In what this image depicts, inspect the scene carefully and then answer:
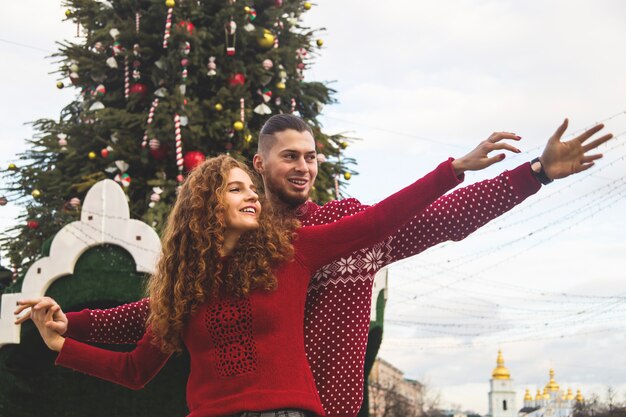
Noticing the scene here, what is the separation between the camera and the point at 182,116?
8.52 m

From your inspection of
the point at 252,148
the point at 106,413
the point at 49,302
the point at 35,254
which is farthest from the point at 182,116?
the point at 49,302

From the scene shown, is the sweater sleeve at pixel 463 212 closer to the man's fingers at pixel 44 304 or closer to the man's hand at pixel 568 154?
the man's hand at pixel 568 154

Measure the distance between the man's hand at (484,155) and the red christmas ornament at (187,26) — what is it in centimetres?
672

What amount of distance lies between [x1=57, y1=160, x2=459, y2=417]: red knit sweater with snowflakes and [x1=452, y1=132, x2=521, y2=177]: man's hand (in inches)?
1.5

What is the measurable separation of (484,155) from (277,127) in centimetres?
90

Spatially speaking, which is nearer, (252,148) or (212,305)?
(212,305)

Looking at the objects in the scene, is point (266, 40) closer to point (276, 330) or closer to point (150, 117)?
point (150, 117)

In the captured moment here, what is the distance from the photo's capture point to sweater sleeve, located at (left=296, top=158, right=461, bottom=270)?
2.49 metres

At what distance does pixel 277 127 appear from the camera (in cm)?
310

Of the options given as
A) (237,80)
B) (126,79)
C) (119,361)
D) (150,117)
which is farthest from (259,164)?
(126,79)

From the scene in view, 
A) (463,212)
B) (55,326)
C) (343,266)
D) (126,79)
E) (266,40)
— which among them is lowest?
(55,326)

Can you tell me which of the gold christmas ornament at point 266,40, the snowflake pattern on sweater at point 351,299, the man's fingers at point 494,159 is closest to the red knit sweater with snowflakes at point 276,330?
the man's fingers at point 494,159

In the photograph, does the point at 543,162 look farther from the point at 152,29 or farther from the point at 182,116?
the point at 152,29

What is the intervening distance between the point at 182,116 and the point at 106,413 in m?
3.06
